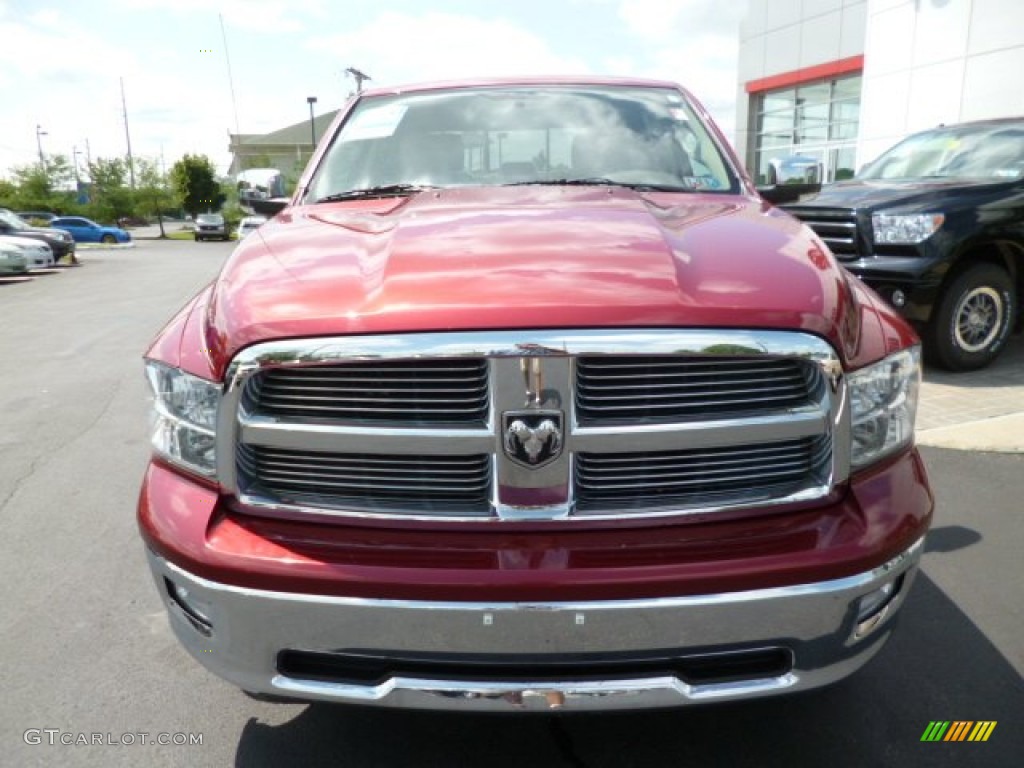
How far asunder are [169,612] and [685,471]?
1302mm

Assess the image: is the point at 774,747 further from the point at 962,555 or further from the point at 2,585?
the point at 2,585

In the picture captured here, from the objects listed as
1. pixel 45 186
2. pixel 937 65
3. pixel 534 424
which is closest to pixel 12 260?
pixel 937 65

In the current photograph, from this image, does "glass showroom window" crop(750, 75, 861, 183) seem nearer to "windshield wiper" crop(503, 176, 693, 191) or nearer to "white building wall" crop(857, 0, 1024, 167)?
"white building wall" crop(857, 0, 1024, 167)

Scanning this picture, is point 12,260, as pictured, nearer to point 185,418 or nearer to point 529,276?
point 185,418

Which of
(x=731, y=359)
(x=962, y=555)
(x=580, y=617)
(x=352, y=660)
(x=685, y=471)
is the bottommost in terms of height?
(x=962, y=555)

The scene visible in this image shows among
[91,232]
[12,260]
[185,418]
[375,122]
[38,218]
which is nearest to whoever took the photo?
[185,418]

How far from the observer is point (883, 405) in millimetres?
1978

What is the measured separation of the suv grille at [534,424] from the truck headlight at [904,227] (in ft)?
16.4

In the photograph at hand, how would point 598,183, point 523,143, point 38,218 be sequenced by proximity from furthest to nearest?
1. point 38,218
2. point 523,143
3. point 598,183

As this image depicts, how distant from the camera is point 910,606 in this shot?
308cm

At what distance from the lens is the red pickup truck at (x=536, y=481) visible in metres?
1.73

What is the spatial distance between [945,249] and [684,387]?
522 cm

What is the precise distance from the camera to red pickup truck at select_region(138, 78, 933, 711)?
1.73 meters

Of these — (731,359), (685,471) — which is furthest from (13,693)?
(731,359)
